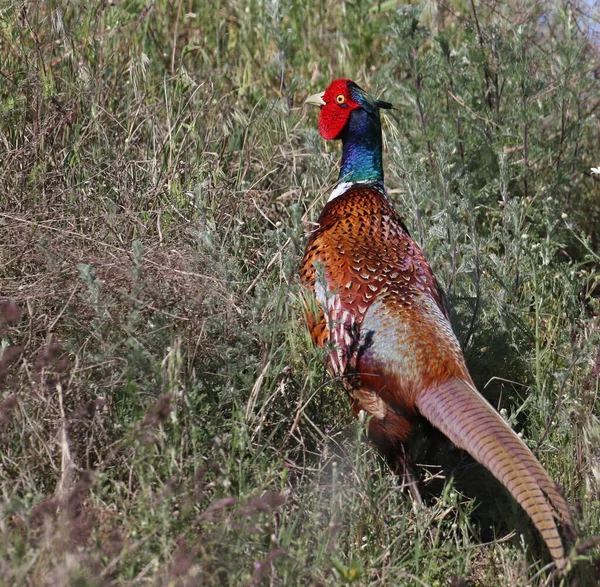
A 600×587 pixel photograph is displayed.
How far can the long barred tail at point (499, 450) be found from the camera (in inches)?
93.4

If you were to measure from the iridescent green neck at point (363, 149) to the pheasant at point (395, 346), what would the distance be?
0.29 ft

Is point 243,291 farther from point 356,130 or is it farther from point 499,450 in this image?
point 499,450

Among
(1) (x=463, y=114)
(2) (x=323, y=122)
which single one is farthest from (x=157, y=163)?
(1) (x=463, y=114)

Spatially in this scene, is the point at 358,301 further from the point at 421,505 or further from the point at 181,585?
the point at 181,585

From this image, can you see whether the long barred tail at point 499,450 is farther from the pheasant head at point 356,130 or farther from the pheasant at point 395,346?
the pheasant head at point 356,130

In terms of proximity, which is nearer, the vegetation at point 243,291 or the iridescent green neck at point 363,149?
the vegetation at point 243,291

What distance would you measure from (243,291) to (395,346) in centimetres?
59

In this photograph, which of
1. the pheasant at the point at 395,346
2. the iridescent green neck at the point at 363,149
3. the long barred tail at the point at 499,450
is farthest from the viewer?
the iridescent green neck at the point at 363,149

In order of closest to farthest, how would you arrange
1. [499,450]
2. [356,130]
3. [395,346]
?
[499,450] → [395,346] → [356,130]

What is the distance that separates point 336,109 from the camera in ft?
12.0

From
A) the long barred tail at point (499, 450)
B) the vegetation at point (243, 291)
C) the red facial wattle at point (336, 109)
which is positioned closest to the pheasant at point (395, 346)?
the long barred tail at point (499, 450)

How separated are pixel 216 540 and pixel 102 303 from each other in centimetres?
95

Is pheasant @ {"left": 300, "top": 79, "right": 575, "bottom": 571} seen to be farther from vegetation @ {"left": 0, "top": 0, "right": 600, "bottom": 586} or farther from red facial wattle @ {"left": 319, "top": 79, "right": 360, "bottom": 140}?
red facial wattle @ {"left": 319, "top": 79, "right": 360, "bottom": 140}

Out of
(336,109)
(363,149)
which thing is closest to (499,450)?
(363,149)
